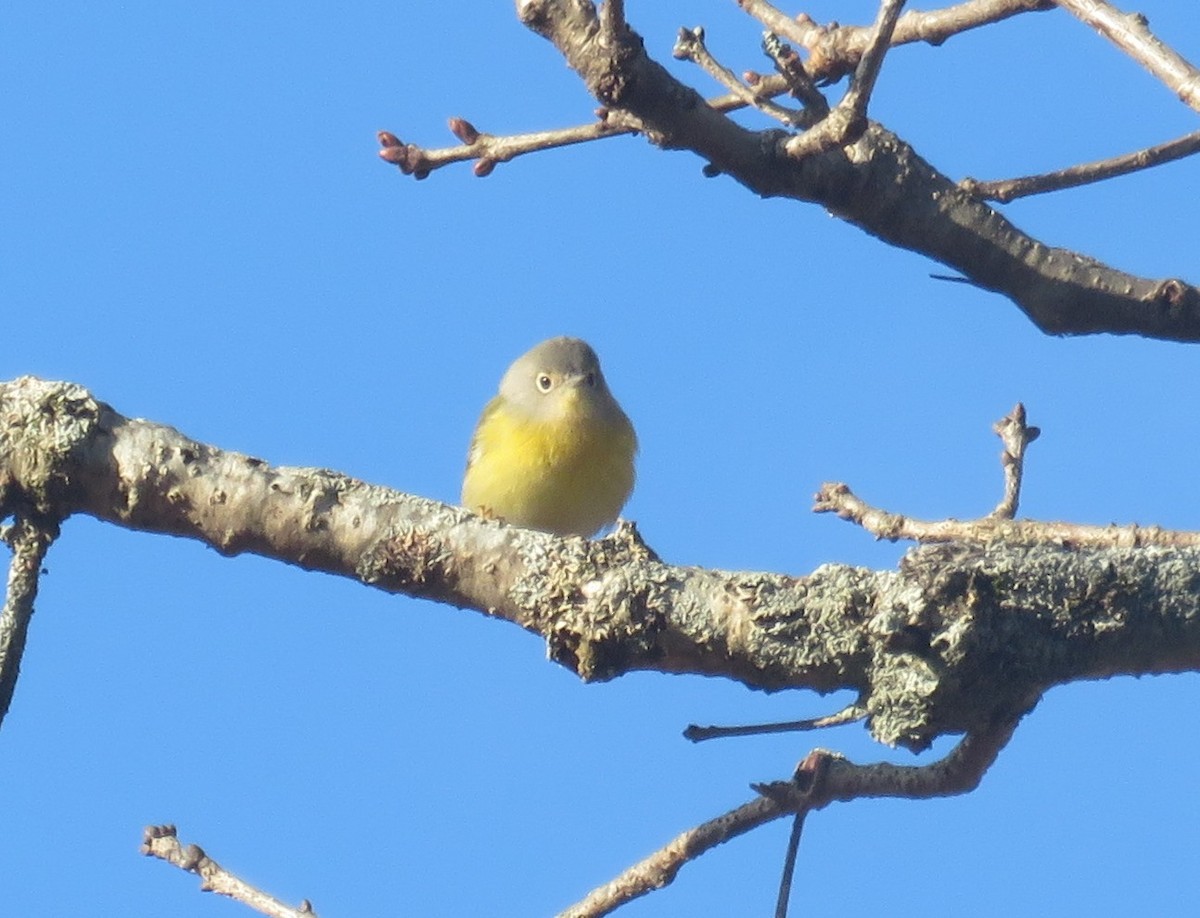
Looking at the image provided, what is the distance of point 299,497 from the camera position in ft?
11.5

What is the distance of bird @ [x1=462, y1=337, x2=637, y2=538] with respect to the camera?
9.11 meters

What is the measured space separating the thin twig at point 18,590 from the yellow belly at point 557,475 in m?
5.71

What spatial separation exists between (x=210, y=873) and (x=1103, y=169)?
316 cm

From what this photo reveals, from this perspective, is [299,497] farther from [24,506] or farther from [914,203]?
[914,203]

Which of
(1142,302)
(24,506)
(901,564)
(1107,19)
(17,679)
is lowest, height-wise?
(17,679)

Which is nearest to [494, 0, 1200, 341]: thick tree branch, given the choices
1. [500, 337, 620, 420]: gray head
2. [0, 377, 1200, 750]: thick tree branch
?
[0, 377, 1200, 750]: thick tree branch

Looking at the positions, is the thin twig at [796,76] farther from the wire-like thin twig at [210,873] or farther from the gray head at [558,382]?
the gray head at [558,382]

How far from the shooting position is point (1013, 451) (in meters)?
5.55

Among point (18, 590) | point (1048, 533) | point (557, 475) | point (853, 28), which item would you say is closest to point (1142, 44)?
point (853, 28)

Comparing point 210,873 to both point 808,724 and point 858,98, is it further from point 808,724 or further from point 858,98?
point 858,98

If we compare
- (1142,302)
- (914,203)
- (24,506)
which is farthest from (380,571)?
(1142,302)

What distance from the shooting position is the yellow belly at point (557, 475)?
9102 mm

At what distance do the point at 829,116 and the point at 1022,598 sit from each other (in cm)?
112

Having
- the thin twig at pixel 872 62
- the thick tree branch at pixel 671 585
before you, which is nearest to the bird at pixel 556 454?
the thick tree branch at pixel 671 585
